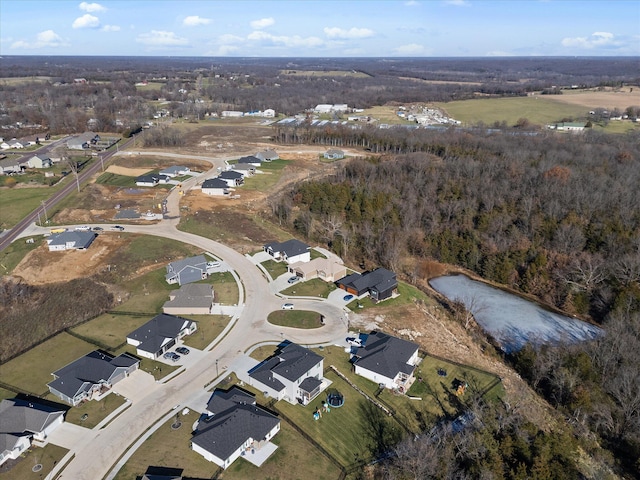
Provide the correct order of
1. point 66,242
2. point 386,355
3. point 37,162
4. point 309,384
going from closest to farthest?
point 309,384 < point 386,355 < point 66,242 < point 37,162

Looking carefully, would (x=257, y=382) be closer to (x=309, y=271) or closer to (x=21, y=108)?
(x=309, y=271)

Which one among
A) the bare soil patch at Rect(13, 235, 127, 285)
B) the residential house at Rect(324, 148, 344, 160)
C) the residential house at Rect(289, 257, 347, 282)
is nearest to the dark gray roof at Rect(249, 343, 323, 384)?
the residential house at Rect(289, 257, 347, 282)

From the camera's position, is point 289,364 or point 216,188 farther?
point 216,188

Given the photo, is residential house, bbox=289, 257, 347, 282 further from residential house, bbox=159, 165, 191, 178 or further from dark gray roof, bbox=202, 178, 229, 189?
residential house, bbox=159, 165, 191, 178

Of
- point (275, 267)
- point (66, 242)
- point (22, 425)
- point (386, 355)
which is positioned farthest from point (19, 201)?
point (386, 355)

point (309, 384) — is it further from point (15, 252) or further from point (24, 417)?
point (15, 252)

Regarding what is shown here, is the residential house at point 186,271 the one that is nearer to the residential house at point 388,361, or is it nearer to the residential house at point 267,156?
the residential house at point 388,361

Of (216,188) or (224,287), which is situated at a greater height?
(216,188)
